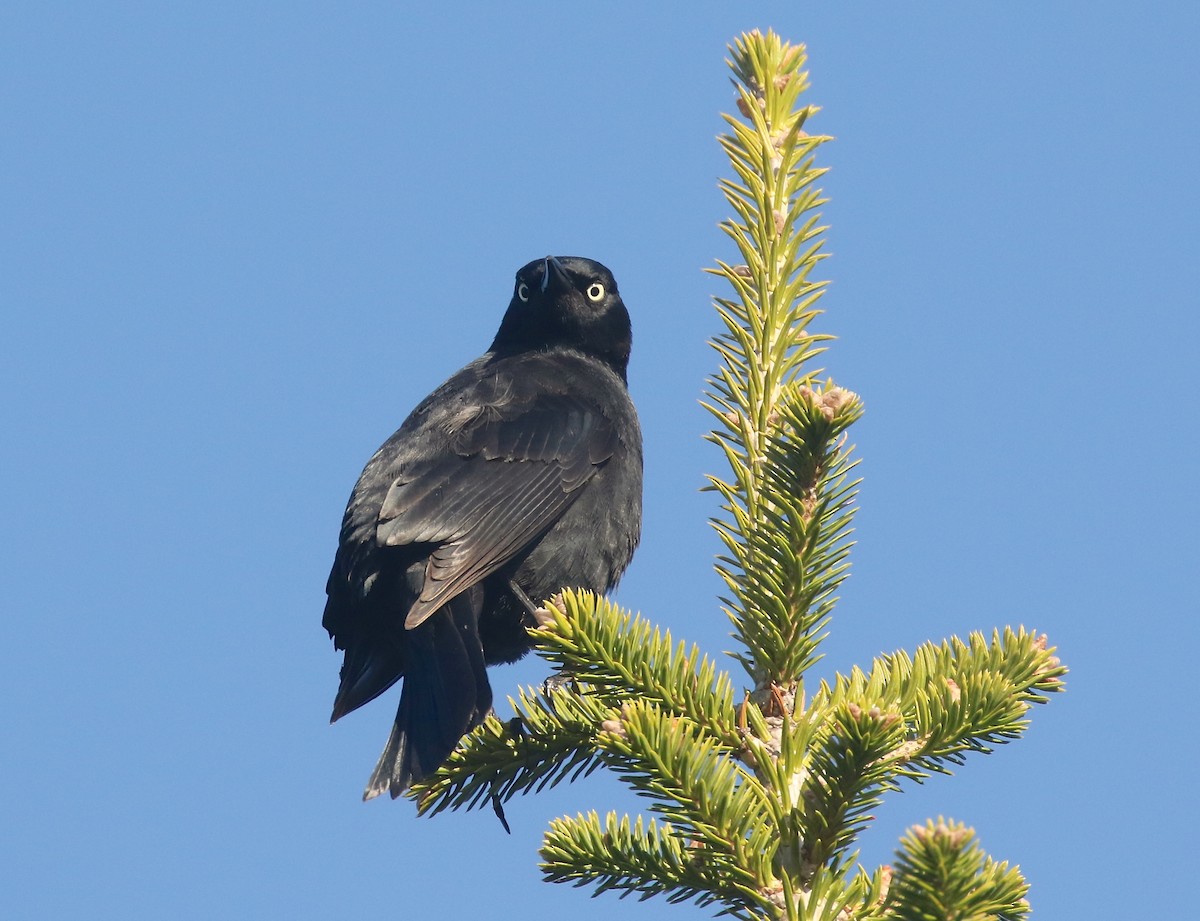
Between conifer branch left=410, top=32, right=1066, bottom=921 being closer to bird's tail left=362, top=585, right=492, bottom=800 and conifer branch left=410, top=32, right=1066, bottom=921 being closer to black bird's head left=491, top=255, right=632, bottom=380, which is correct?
bird's tail left=362, top=585, right=492, bottom=800

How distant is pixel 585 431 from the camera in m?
5.46

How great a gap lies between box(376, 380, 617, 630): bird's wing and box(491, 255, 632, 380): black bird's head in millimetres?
937

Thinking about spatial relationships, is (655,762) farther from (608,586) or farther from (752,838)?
(608,586)

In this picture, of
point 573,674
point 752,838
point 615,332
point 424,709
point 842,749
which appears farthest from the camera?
point 615,332

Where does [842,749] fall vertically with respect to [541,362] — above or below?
below

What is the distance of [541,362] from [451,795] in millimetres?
2968

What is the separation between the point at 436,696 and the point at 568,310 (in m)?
3.01

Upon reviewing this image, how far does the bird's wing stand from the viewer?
4691 mm

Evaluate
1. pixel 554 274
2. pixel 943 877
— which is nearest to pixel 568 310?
pixel 554 274

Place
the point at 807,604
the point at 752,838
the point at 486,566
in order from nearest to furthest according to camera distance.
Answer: the point at 752,838
the point at 807,604
the point at 486,566

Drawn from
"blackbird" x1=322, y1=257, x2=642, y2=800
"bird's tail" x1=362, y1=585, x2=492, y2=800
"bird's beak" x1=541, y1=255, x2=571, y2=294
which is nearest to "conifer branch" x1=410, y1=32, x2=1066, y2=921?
"bird's tail" x1=362, y1=585, x2=492, y2=800

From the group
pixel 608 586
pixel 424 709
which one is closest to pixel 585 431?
pixel 608 586

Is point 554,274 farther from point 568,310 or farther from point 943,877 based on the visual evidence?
point 943,877

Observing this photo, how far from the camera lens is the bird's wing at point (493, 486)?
469cm
